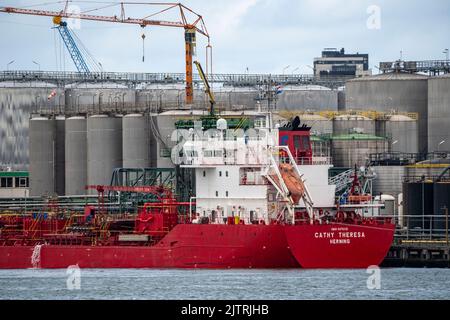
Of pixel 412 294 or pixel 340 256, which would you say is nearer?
pixel 412 294

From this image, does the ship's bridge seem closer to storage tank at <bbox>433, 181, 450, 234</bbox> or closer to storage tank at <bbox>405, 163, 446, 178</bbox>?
storage tank at <bbox>433, 181, 450, 234</bbox>

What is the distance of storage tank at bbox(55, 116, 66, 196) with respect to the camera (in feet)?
313

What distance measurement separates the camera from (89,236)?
217 feet

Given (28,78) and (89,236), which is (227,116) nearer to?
(89,236)

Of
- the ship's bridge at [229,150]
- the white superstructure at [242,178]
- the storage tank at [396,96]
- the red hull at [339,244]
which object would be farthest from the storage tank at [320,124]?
the red hull at [339,244]

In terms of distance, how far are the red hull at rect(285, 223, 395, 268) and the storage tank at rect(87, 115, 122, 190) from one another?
35723mm

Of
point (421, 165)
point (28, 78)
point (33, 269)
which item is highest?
point (28, 78)

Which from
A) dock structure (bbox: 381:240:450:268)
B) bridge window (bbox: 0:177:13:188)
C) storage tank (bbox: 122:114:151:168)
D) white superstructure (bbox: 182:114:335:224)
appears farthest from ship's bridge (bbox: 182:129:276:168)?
bridge window (bbox: 0:177:13:188)

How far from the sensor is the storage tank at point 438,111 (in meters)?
99.6

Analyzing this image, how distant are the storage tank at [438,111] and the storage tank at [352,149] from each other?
12427 mm

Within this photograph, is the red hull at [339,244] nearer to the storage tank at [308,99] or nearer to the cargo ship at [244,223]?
the cargo ship at [244,223]

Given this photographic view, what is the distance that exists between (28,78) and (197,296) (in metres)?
69.1

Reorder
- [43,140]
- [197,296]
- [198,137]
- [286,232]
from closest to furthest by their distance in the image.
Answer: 1. [197,296]
2. [286,232]
3. [198,137]
4. [43,140]

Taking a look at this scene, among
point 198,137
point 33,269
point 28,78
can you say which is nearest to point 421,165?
point 198,137
